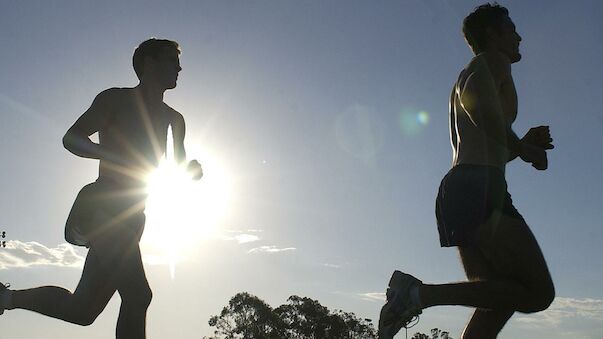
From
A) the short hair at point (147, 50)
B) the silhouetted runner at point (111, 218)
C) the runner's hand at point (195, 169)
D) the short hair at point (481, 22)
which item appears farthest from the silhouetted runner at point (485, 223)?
the short hair at point (147, 50)

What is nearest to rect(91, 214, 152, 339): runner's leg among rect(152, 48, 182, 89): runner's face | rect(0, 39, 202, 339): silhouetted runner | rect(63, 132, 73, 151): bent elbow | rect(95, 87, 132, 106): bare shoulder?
rect(0, 39, 202, 339): silhouetted runner

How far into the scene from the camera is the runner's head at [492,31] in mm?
4430

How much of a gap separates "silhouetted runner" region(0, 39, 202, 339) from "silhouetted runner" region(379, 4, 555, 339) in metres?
1.84

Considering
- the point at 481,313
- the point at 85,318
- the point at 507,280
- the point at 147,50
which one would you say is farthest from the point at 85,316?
the point at 507,280

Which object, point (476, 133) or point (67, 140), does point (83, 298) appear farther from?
point (476, 133)

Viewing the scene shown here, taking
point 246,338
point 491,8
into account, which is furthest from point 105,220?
Result: point 246,338

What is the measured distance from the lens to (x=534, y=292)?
146 inches

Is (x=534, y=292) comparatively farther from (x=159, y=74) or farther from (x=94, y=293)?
(x=159, y=74)

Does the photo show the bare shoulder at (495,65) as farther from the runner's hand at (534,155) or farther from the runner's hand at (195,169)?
the runner's hand at (195,169)

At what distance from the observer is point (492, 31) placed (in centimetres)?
446

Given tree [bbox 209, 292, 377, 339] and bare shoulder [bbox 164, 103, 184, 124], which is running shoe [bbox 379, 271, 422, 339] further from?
tree [bbox 209, 292, 377, 339]

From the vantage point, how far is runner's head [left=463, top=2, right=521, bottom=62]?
4430 mm

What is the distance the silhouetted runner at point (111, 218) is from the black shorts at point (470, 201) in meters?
2.24

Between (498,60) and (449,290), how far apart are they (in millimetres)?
1643
